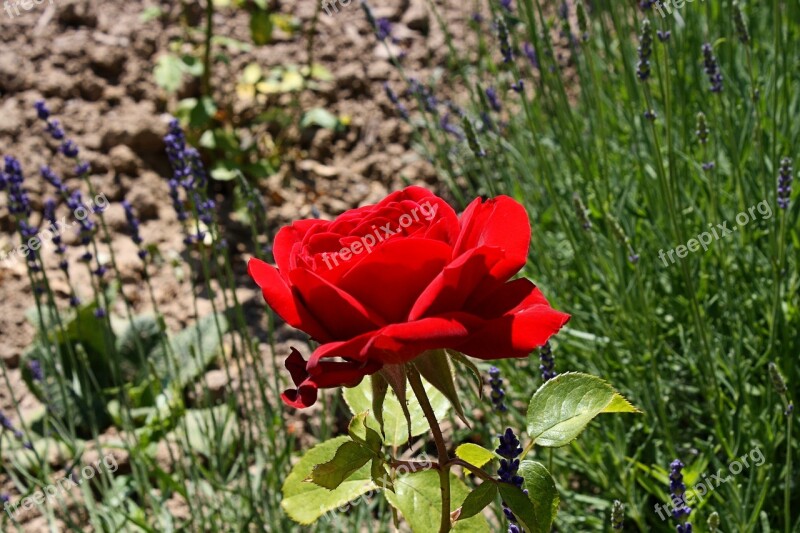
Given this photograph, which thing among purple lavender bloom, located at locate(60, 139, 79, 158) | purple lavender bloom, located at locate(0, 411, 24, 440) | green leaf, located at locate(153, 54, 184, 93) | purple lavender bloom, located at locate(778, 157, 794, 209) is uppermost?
purple lavender bloom, located at locate(60, 139, 79, 158)

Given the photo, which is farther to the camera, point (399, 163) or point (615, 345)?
point (399, 163)

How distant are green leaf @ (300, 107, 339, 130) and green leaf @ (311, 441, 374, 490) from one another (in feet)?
9.14

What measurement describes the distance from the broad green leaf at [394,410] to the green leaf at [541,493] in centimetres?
18

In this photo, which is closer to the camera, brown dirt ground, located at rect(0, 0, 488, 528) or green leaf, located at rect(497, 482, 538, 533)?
green leaf, located at rect(497, 482, 538, 533)

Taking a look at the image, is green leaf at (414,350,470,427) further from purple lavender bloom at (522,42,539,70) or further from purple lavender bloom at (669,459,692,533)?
purple lavender bloom at (522,42,539,70)

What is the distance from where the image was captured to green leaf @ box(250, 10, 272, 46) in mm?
3795

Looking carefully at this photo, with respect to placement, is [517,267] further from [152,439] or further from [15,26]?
[15,26]

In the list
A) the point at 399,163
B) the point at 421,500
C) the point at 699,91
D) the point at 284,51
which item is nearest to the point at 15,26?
the point at 284,51

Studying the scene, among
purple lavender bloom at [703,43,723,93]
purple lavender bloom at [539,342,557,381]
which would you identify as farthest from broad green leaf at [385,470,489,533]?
purple lavender bloom at [703,43,723,93]

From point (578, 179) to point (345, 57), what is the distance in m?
1.76

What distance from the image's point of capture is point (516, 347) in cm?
82

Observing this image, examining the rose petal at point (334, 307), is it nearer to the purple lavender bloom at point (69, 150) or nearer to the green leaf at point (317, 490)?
the green leaf at point (317, 490)

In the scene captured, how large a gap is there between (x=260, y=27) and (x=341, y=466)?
3127 mm

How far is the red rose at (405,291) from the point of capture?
2.66ft
